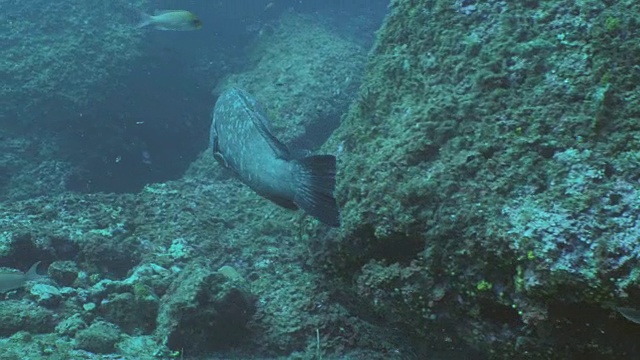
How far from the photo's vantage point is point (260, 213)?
7.12m

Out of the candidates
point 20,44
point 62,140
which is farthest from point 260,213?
point 20,44

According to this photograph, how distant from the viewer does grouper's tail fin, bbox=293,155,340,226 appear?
10.4ft

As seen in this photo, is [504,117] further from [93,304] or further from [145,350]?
[93,304]

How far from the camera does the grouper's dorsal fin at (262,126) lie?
141 inches

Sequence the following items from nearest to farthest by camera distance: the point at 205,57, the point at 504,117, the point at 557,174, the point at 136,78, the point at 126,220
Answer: the point at 557,174
the point at 504,117
the point at 126,220
the point at 136,78
the point at 205,57

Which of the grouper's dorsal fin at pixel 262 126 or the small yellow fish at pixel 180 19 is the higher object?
the small yellow fish at pixel 180 19

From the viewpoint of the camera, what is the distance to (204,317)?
4.25 meters

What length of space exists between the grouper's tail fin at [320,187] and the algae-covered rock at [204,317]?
5.33ft

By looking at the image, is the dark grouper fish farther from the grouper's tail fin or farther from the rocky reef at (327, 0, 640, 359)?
the rocky reef at (327, 0, 640, 359)

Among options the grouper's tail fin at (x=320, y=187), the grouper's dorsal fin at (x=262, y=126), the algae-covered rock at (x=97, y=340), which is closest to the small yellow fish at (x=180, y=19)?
the grouper's dorsal fin at (x=262, y=126)

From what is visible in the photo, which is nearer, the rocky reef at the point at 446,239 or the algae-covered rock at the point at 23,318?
the rocky reef at the point at 446,239

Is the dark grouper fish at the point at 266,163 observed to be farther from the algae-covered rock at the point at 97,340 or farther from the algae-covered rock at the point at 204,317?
the algae-covered rock at the point at 97,340

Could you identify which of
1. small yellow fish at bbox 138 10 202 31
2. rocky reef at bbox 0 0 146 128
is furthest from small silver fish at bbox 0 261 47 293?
rocky reef at bbox 0 0 146 128

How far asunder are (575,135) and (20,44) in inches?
478
